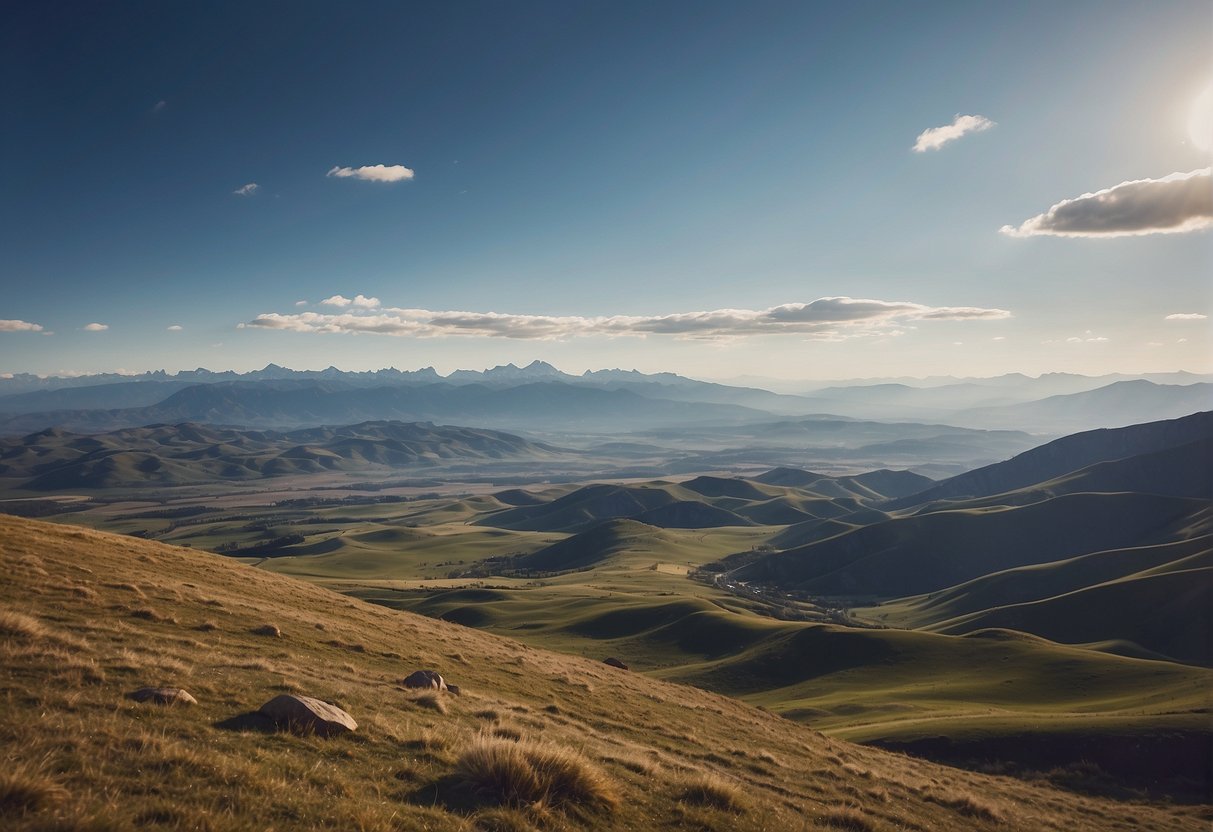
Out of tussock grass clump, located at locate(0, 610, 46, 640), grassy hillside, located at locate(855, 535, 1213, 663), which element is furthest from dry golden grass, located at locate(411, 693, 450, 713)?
grassy hillside, located at locate(855, 535, 1213, 663)

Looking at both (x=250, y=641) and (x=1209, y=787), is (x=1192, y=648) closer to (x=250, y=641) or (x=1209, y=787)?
(x=1209, y=787)

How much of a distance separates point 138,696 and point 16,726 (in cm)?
297

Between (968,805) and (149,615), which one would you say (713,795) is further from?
(149,615)

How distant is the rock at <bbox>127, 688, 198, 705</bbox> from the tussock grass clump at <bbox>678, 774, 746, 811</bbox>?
11350mm

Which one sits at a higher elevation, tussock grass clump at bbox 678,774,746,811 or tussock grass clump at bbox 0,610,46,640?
tussock grass clump at bbox 0,610,46,640

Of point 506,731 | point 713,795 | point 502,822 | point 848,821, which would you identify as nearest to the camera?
point 502,822

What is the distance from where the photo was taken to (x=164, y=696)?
12992 mm

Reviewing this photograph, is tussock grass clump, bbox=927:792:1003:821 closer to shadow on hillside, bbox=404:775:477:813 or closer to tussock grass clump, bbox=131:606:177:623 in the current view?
shadow on hillside, bbox=404:775:477:813

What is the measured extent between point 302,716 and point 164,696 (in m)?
3.03

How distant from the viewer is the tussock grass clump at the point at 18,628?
1550 centimetres

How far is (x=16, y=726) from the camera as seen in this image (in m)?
10.1

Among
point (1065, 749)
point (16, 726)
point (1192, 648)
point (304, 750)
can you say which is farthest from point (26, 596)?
point (1192, 648)

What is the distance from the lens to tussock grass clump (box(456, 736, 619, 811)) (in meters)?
11.0

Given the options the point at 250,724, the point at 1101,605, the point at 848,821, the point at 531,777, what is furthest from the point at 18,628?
the point at 1101,605
